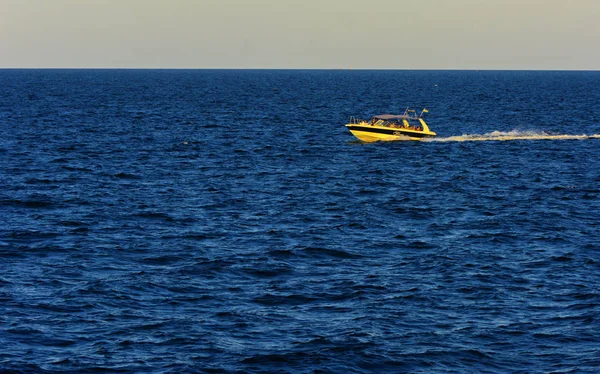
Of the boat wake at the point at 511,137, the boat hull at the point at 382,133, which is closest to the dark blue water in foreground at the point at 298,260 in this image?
the boat hull at the point at 382,133

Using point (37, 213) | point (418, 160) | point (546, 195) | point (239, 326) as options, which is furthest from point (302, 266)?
point (418, 160)

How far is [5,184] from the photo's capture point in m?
55.8

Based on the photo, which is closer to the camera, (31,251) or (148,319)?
(148,319)

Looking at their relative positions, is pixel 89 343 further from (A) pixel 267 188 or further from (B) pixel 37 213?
(A) pixel 267 188

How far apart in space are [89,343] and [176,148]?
5333cm

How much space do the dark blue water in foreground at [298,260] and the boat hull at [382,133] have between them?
3740mm

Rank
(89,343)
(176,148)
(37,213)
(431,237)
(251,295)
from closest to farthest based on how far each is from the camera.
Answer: (89,343) → (251,295) → (431,237) → (37,213) → (176,148)

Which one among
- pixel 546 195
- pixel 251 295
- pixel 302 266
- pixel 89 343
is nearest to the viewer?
pixel 89 343

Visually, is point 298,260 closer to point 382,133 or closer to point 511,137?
point 382,133

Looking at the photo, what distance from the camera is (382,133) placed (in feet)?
270

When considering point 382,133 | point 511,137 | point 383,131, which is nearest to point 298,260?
point 383,131

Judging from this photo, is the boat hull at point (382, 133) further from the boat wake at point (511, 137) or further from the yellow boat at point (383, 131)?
the boat wake at point (511, 137)

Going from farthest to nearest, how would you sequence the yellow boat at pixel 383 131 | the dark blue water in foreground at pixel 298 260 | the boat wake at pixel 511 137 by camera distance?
the boat wake at pixel 511 137
the yellow boat at pixel 383 131
the dark blue water in foreground at pixel 298 260

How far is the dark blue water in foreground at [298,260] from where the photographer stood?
26.6m
